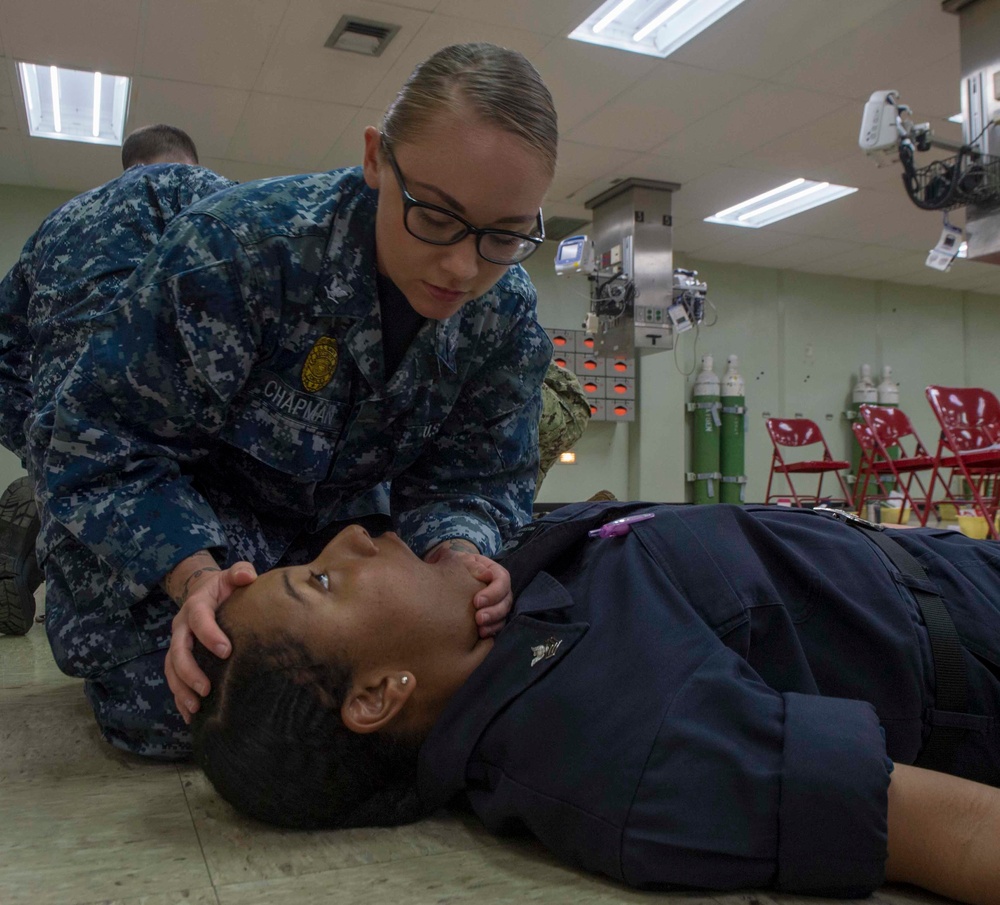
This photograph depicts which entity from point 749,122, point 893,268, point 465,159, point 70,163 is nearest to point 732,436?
point 893,268

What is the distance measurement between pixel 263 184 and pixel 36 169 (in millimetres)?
5818

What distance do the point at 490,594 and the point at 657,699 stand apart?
293 mm

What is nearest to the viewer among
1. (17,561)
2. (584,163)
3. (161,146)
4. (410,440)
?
(410,440)

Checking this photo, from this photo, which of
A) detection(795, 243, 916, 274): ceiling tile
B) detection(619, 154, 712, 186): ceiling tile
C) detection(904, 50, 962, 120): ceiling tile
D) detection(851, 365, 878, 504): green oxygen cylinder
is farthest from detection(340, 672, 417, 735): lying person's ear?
detection(851, 365, 878, 504): green oxygen cylinder

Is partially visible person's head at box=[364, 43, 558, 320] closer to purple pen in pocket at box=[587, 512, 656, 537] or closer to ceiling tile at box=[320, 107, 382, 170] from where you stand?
purple pen in pocket at box=[587, 512, 656, 537]

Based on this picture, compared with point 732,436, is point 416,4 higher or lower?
higher

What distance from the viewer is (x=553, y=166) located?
48.4 inches

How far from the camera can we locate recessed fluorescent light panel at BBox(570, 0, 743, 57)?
4312 mm

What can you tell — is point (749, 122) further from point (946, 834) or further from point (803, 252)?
point (946, 834)

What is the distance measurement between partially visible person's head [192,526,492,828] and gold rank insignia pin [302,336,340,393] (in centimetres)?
44

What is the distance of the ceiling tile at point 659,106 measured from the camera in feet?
16.0

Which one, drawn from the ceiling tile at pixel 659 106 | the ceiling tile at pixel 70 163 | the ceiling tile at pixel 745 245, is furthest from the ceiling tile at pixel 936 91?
the ceiling tile at pixel 70 163

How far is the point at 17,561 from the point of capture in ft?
8.66

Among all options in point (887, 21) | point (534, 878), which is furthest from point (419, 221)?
point (887, 21)
